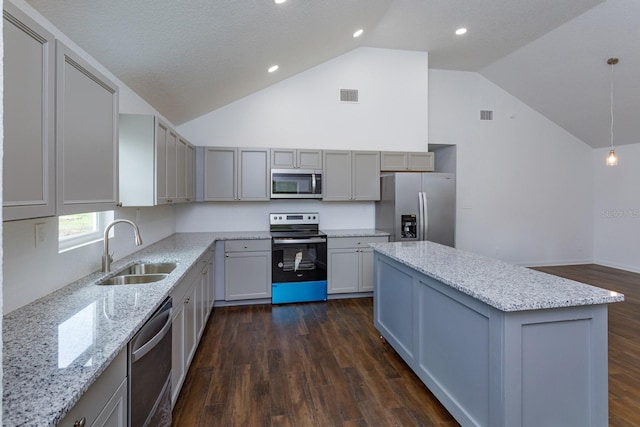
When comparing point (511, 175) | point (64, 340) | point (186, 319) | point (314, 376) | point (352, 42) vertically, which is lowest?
point (314, 376)

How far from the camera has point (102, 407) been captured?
42.4 inches

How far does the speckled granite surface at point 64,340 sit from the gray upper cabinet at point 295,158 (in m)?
2.60

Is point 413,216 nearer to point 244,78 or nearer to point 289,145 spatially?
point 289,145

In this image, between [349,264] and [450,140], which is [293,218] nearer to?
[349,264]

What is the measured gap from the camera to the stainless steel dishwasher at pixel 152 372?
134cm

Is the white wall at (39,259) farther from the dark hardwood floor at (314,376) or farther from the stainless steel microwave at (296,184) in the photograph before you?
the stainless steel microwave at (296,184)

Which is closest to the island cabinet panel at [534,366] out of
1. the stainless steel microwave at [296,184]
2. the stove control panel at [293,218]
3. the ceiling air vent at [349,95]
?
the stainless steel microwave at [296,184]

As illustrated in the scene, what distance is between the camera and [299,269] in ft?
13.8

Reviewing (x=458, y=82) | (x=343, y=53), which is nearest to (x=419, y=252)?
(x=343, y=53)

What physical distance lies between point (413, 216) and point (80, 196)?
12.7ft

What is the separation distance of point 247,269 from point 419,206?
8.37 feet

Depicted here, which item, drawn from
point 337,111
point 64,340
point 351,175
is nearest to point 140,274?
point 64,340

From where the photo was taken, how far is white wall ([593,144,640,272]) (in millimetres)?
5848

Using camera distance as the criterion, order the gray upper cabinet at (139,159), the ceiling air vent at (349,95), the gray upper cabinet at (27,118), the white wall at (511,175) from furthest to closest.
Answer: the white wall at (511,175)
the ceiling air vent at (349,95)
the gray upper cabinet at (139,159)
the gray upper cabinet at (27,118)
